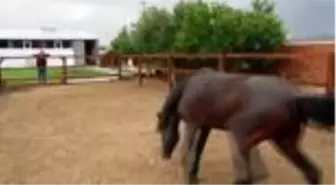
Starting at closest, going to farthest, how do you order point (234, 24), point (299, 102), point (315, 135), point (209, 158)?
point (299, 102), point (209, 158), point (315, 135), point (234, 24)

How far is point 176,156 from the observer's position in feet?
28.0

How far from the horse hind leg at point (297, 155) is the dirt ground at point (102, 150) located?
1.17m

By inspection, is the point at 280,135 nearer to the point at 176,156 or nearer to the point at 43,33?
the point at 176,156

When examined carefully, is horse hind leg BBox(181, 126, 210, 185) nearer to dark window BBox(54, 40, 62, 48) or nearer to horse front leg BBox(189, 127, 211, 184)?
horse front leg BBox(189, 127, 211, 184)

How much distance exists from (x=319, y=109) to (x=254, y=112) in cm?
54

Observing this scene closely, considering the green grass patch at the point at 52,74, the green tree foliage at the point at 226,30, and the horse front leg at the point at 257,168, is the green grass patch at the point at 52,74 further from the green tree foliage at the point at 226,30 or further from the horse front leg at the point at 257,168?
the horse front leg at the point at 257,168

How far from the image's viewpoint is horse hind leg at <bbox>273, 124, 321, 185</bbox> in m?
5.83

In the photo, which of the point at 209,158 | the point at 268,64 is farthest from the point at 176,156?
the point at 268,64

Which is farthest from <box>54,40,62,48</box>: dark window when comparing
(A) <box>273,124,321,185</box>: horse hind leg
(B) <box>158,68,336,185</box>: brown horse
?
(A) <box>273,124,321,185</box>: horse hind leg

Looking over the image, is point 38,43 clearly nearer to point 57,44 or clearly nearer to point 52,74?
point 57,44

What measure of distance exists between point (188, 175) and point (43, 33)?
183 ft

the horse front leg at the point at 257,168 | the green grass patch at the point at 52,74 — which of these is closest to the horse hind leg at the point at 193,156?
the horse front leg at the point at 257,168

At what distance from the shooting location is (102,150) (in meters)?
9.09

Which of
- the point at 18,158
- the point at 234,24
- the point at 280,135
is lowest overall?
the point at 18,158
